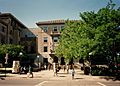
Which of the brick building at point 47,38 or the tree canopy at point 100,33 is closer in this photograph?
the tree canopy at point 100,33

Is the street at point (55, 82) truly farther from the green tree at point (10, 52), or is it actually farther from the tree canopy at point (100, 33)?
the green tree at point (10, 52)

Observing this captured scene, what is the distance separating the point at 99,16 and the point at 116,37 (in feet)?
10.6

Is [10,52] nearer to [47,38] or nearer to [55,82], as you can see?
[47,38]

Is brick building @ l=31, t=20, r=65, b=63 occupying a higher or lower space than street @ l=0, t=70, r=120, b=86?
higher

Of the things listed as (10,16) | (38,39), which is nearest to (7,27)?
(10,16)

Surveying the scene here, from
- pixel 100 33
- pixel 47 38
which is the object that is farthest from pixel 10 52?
pixel 100 33

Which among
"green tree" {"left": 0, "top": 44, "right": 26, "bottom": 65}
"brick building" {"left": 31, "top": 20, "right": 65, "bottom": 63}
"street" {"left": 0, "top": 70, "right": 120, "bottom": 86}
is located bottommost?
"street" {"left": 0, "top": 70, "right": 120, "bottom": 86}

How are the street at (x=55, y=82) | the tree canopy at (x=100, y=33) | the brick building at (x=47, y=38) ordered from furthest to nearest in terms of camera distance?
the brick building at (x=47, y=38) → the tree canopy at (x=100, y=33) → the street at (x=55, y=82)

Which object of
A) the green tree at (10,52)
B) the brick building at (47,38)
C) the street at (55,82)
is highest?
the brick building at (47,38)

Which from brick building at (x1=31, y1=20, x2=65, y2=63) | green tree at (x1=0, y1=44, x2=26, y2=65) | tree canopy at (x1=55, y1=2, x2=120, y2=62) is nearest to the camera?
tree canopy at (x1=55, y1=2, x2=120, y2=62)

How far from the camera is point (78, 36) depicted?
3450cm

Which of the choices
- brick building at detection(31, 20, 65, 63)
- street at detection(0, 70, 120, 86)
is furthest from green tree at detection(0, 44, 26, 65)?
street at detection(0, 70, 120, 86)

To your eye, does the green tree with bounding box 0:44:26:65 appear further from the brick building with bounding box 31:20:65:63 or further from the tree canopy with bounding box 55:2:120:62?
the tree canopy with bounding box 55:2:120:62

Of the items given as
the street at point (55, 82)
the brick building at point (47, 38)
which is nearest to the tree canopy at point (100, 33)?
the street at point (55, 82)
